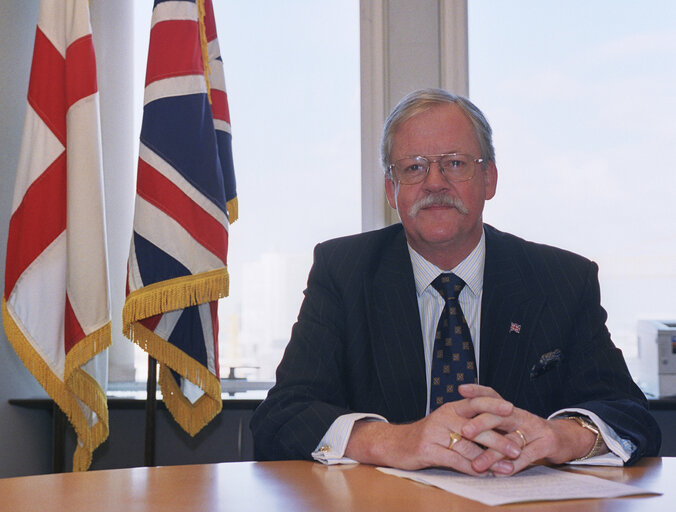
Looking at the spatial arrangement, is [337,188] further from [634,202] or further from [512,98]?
[634,202]

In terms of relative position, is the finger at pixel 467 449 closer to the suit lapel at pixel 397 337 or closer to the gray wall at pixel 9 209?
the suit lapel at pixel 397 337

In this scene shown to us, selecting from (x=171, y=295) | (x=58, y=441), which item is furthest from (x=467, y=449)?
(x=58, y=441)

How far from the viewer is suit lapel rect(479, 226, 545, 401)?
1850mm

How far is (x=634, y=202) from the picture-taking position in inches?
128

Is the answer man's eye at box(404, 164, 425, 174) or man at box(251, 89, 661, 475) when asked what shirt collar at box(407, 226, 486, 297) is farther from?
man's eye at box(404, 164, 425, 174)

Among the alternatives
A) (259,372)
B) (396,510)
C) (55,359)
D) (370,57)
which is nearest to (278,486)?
(396,510)

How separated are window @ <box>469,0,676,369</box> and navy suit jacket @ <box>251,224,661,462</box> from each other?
4.19 ft

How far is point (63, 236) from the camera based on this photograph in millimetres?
2699

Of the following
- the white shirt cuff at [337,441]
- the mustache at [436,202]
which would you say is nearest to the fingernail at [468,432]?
the white shirt cuff at [337,441]

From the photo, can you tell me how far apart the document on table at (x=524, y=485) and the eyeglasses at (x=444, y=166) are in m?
0.89

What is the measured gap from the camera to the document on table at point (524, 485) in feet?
3.62

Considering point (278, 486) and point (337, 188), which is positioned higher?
point (337, 188)

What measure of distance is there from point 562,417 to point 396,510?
686mm

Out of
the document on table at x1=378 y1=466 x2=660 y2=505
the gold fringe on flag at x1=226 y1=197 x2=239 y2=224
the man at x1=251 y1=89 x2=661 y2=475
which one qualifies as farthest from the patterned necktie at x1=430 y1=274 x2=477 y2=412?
the gold fringe on flag at x1=226 y1=197 x2=239 y2=224
